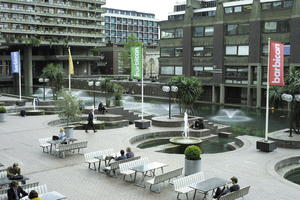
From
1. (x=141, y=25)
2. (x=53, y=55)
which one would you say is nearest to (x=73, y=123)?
(x=53, y=55)

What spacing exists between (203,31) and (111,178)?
5245 cm

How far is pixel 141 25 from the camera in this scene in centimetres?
16662

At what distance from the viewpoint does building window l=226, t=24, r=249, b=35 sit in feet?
192

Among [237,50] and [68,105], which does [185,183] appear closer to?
[68,105]

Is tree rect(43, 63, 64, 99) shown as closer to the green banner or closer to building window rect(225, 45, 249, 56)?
the green banner

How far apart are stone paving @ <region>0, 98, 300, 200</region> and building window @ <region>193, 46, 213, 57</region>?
39.9 metres

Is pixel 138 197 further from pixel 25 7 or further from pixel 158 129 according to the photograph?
pixel 25 7

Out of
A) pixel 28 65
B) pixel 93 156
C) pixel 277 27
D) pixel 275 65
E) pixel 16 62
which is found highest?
pixel 277 27

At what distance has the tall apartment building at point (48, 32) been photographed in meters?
90.5

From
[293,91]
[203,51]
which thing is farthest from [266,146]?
[203,51]

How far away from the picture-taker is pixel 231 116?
153 feet

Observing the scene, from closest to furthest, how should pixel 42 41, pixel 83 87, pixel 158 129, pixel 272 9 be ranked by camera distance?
pixel 158 129 < pixel 272 9 < pixel 83 87 < pixel 42 41

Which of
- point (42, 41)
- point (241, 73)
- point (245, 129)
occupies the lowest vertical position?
point (245, 129)

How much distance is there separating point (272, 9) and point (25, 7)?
63633mm
